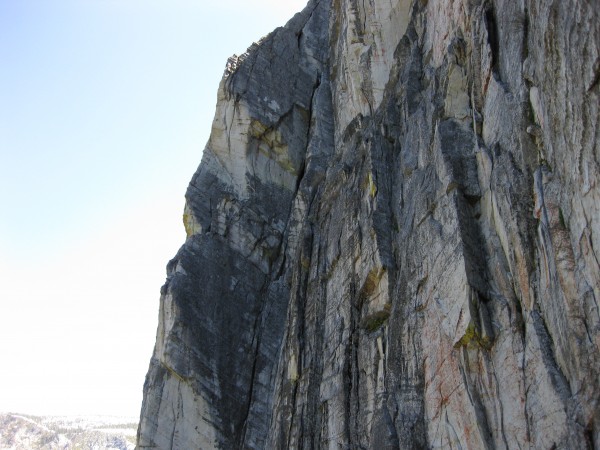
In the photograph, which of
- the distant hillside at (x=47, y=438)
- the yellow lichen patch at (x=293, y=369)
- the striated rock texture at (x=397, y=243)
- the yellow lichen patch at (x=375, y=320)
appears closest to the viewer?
the striated rock texture at (x=397, y=243)

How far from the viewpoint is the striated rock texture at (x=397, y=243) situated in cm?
1250

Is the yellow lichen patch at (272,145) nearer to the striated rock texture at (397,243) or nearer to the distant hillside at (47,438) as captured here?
the striated rock texture at (397,243)

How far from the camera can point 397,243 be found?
20953 mm

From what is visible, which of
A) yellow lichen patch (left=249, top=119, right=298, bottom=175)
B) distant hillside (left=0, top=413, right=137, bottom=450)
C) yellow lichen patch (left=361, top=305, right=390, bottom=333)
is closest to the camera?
yellow lichen patch (left=361, top=305, right=390, bottom=333)

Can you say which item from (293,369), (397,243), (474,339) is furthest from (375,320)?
(474,339)

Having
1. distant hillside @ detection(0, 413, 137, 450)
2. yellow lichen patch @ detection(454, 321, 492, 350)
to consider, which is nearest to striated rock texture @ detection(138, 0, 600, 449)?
yellow lichen patch @ detection(454, 321, 492, 350)

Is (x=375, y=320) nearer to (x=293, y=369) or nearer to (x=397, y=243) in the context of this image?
(x=397, y=243)

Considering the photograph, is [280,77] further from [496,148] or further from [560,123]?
[560,123]

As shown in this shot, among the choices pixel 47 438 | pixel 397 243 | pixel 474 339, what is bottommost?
pixel 474 339

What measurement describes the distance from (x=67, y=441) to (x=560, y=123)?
202 metres

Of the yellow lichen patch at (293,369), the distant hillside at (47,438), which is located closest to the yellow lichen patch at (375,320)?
the yellow lichen patch at (293,369)

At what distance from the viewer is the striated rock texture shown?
1250cm

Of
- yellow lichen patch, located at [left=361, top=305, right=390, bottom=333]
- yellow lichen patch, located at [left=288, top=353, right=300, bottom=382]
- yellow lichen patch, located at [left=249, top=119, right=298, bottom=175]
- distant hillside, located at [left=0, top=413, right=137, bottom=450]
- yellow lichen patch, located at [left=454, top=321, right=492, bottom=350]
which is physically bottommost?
yellow lichen patch, located at [left=454, top=321, right=492, bottom=350]

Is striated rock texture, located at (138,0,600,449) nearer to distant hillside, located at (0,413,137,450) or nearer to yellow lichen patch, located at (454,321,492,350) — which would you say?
yellow lichen patch, located at (454,321,492,350)
